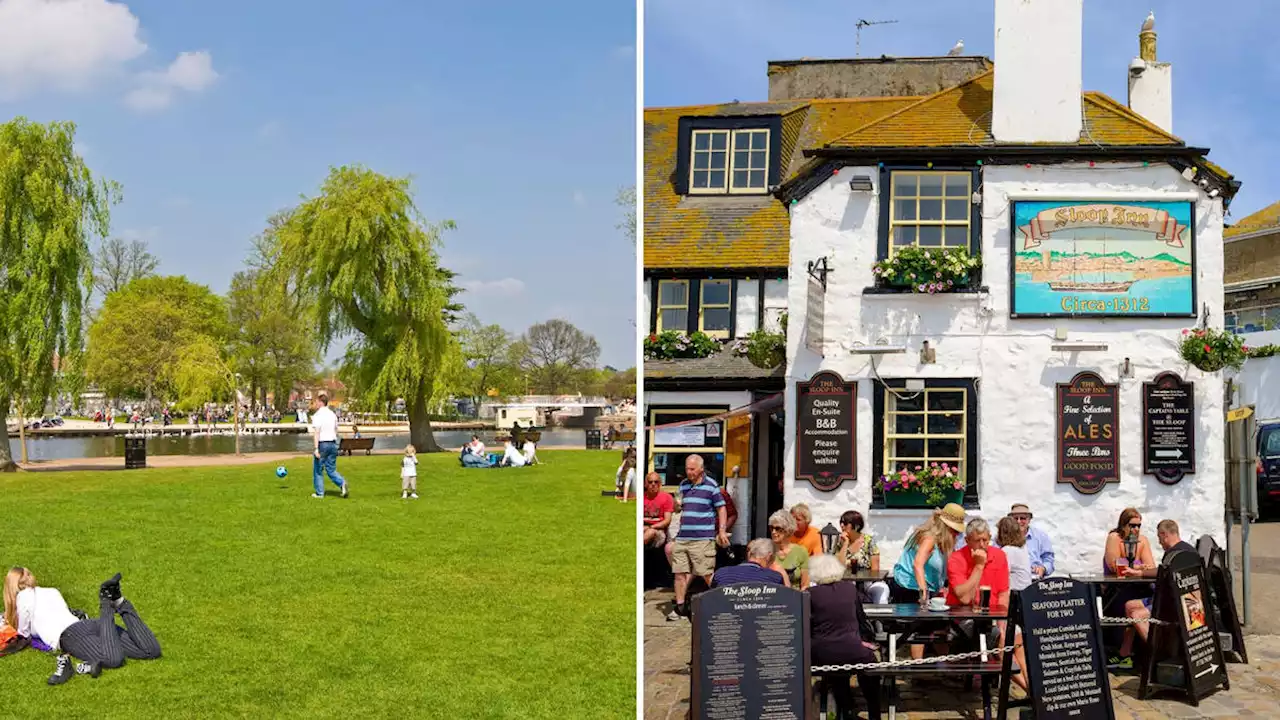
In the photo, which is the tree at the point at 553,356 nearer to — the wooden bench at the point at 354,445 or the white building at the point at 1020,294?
the wooden bench at the point at 354,445

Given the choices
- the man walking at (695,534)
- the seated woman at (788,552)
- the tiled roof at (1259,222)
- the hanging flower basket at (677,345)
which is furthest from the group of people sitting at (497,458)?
the tiled roof at (1259,222)

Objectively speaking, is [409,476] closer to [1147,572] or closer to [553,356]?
[1147,572]

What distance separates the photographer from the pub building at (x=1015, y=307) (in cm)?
967

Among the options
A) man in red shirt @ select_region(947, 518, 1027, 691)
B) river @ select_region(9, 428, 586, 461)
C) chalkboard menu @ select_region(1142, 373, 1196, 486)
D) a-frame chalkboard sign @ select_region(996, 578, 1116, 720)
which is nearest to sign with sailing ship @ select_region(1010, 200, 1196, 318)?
chalkboard menu @ select_region(1142, 373, 1196, 486)

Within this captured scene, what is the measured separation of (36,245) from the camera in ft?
66.1

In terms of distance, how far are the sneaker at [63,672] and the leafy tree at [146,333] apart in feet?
48.1

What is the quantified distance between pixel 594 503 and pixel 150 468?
337 inches

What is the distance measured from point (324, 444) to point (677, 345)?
18.9 feet

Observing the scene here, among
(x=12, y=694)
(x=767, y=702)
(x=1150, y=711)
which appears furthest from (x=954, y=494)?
(x=12, y=694)

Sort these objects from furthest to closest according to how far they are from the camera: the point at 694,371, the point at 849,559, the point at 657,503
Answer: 1. the point at 694,371
2. the point at 657,503
3. the point at 849,559

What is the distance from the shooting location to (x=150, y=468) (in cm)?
2006

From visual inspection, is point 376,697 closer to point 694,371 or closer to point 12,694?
point 12,694

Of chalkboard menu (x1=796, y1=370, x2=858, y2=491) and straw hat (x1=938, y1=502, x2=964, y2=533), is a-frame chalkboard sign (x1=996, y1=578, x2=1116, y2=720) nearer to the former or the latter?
straw hat (x1=938, y1=502, x2=964, y2=533)

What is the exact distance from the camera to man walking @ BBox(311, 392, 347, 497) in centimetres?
1474
